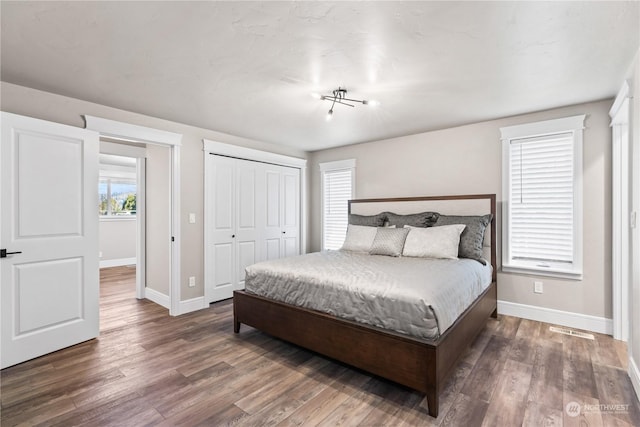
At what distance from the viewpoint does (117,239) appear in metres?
6.95

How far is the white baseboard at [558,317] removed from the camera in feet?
9.89

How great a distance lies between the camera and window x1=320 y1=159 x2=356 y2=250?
201 inches

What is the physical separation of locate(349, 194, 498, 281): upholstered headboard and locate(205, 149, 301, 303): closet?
1302mm

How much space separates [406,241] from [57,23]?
11.1 ft

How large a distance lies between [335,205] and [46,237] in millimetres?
3786

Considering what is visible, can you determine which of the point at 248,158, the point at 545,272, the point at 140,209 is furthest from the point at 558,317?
the point at 140,209

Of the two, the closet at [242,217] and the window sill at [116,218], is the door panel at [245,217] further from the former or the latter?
the window sill at [116,218]

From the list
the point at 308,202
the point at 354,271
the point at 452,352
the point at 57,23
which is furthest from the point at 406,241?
the point at 57,23

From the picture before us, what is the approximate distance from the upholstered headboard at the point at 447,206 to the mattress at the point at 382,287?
42 cm

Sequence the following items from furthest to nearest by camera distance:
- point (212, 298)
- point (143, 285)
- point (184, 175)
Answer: point (143, 285) → point (212, 298) → point (184, 175)

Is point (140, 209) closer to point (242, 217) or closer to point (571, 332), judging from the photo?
point (242, 217)

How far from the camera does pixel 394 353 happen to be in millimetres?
1967

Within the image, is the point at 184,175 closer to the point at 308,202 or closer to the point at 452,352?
the point at 308,202

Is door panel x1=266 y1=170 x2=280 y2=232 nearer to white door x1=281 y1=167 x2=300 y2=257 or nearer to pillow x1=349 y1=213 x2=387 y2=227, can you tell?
white door x1=281 y1=167 x2=300 y2=257
